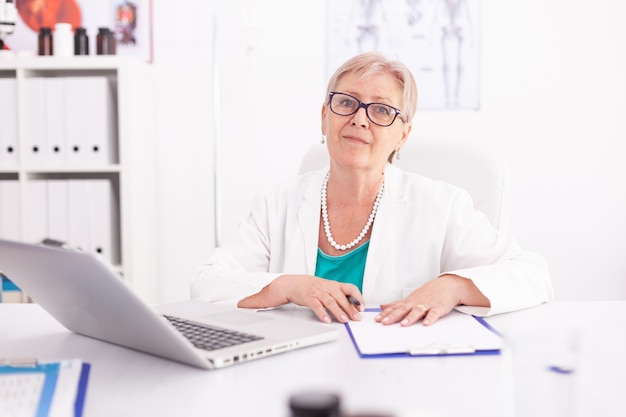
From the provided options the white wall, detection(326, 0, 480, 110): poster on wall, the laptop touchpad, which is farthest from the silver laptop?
detection(326, 0, 480, 110): poster on wall

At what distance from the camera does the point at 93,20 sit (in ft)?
9.84

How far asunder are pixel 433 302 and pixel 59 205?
1.83m

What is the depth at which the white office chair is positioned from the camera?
182cm

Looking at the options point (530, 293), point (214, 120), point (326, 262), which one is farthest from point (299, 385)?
point (214, 120)

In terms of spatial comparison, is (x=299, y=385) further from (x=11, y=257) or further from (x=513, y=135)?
(x=513, y=135)

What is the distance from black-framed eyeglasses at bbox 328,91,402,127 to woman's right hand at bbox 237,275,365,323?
1.60 feet

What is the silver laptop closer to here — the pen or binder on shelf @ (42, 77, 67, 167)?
the pen

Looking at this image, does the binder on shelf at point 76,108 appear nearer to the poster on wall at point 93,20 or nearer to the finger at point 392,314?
the poster on wall at point 93,20

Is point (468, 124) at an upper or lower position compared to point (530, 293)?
upper

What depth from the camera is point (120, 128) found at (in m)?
2.65

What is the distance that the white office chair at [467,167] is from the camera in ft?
5.98

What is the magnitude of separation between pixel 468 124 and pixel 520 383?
2.47m

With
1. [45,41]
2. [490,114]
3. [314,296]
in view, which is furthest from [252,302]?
[490,114]

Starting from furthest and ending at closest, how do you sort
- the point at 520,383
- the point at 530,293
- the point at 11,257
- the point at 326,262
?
the point at 326,262, the point at 530,293, the point at 11,257, the point at 520,383
